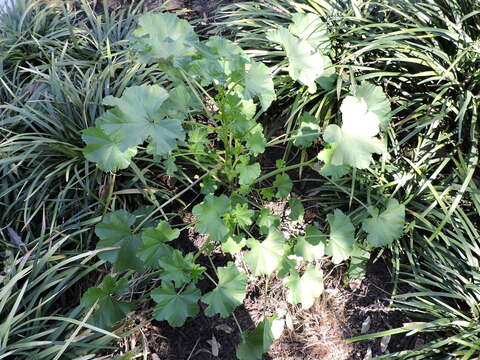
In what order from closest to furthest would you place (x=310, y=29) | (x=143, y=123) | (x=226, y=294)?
(x=143, y=123) < (x=226, y=294) < (x=310, y=29)

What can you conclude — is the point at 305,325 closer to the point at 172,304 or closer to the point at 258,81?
the point at 172,304

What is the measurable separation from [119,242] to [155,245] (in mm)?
169

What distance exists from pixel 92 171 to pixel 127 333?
78 centimetres

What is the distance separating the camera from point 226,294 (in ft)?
5.73

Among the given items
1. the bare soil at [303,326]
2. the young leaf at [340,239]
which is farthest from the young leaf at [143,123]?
the bare soil at [303,326]

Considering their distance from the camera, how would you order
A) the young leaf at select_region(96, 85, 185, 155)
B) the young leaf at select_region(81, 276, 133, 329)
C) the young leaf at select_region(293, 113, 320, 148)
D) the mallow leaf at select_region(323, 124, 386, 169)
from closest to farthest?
the young leaf at select_region(96, 85, 185, 155) → the mallow leaf at select_region(323, 124, 386, 169) → the young leaf at select_region(81, 276, 133, 329) → the young leaf at select_region(293, 113, 320, 148)

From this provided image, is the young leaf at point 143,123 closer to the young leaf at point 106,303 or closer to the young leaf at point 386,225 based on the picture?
the young leaf at point 106,303

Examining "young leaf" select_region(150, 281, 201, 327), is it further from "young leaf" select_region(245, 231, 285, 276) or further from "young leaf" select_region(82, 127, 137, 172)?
"young leaf" select_region(82, 127, 137, 172)

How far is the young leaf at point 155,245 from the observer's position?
180cm

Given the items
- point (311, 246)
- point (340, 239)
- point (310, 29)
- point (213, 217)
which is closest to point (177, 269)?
point (213, 217)

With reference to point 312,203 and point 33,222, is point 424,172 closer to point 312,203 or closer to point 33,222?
point 312,203

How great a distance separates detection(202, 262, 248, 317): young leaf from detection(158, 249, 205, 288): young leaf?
0.09 metres

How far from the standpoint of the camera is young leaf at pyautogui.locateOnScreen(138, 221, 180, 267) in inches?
70.9

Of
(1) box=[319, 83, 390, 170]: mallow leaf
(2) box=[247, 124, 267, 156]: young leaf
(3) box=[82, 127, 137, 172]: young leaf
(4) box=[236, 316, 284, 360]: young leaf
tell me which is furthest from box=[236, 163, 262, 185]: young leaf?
(4) box=[236, 316, 284, 360]: young leaf
